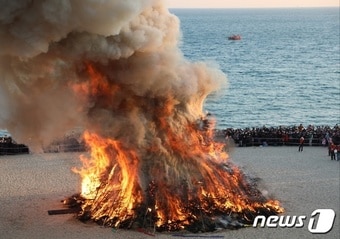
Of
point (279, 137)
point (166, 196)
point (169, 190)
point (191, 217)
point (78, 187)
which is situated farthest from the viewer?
point (279, 137)

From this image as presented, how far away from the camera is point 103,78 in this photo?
2795cm

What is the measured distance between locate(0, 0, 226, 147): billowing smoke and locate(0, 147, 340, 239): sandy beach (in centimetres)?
378

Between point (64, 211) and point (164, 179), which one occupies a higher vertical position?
point (164, 179)

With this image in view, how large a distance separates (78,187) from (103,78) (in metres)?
8.52

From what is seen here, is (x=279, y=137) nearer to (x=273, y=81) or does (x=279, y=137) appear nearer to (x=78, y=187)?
(x=78, y=187)

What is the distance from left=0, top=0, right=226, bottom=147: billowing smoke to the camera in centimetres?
2570

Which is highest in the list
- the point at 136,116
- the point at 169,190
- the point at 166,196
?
the point at 136,116

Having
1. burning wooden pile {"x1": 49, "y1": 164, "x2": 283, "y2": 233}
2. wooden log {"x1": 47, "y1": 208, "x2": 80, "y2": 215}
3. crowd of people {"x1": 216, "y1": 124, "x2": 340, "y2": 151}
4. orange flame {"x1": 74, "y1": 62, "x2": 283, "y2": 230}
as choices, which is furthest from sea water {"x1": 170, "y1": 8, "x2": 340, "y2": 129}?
wooden log {"x1": 47, "y1": 208, "x2": 80, "y2": 215}

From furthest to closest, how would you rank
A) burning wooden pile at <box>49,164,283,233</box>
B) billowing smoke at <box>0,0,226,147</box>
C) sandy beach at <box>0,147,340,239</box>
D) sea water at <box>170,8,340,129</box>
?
sea water at <box>170,8,340,129</box>, burning wooden pile at <box>49,164,283,233</box>, sandy beach at <box>0,147,340,239</box>, billowing smoke at <box>0,0,226,147</box>

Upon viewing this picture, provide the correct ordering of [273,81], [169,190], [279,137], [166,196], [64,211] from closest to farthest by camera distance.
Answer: [166,196] < [169,190] < [64,211] < [279,137] < [273,81]

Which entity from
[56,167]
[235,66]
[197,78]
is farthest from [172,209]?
[235,66]

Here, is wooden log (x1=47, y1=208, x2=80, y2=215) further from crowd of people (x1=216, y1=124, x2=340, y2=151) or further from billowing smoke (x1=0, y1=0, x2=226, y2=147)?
crowd of people (x1=216, y1=124, x2=340, y2=151)

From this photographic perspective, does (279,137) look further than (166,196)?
A: Yes

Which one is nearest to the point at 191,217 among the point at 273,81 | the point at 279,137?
the point at 279,137
